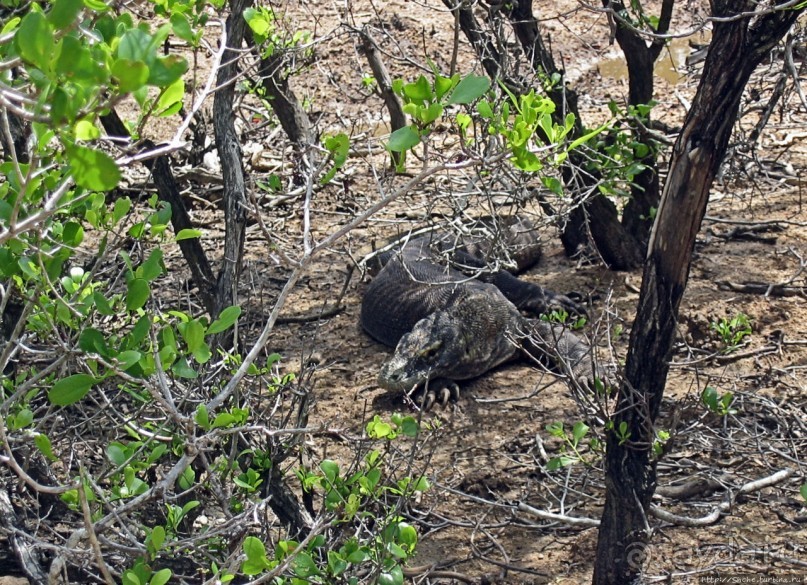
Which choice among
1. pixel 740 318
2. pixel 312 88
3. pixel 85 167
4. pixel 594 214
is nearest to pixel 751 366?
pixel 740 318

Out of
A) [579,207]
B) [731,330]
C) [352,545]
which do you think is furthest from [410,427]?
[579,207]

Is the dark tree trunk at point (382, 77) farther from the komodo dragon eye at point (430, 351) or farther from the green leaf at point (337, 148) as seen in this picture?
the green leaf at point (337, 148)

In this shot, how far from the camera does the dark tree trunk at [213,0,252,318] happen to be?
3643 mm

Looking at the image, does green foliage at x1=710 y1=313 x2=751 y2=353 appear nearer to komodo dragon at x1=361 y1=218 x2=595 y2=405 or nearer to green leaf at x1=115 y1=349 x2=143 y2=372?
komodo dragon at x1=361 y1=218 x2=595 y2=405

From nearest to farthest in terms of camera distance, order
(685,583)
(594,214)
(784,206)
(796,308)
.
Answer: (685,583)
(796,308)
(594,214)
(784,206)

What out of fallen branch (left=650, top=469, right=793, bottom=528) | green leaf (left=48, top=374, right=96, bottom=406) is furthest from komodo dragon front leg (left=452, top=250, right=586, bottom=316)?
green leaf (left=48, top=374, right=96, bottom=406)

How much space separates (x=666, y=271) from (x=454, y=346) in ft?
9.18

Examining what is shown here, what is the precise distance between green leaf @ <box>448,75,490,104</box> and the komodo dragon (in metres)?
3.01

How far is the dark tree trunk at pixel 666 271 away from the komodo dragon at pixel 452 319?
76.2 inches

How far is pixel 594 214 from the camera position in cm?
596

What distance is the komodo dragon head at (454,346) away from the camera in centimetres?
538

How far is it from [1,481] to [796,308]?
4.22 m

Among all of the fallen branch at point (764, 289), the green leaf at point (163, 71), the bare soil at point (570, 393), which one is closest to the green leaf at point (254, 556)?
the bare soil at point (570, 393)

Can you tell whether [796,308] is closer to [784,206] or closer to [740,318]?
[740,318]
